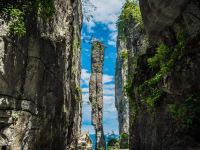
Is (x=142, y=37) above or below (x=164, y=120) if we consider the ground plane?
above

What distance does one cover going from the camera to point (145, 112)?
20.5 meters

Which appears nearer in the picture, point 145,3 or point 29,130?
point 145,3

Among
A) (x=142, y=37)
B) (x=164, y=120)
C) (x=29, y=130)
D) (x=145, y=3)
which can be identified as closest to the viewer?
(x=145, y=3)

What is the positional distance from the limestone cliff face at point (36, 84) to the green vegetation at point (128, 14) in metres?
9.98

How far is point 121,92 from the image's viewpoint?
163 feet

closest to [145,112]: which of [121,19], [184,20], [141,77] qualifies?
[141,77]

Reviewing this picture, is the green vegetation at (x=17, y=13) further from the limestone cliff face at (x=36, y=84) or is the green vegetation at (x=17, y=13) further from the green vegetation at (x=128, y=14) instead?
Answer: the green vegetation at (x=128, y=14)

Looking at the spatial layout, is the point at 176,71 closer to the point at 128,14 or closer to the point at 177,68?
the point at 177,68

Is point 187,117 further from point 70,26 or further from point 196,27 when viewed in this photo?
point 70,26

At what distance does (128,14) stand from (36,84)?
56.8ft

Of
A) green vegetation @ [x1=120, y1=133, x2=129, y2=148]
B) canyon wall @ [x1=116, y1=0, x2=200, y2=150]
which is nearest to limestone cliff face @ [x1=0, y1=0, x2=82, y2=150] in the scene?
canyon wall @ [x1=116, y1=0, x2=200, y2=150]

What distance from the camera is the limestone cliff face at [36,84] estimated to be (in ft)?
48.8

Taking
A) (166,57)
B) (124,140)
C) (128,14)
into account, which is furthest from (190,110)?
(124,140)

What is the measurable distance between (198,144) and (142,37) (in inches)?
633
